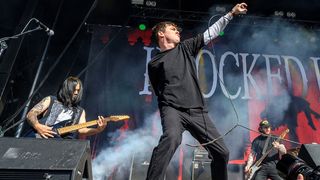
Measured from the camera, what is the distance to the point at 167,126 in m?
2.67

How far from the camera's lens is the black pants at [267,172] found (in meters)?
5.76

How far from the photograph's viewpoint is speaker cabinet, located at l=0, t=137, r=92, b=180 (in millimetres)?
2062

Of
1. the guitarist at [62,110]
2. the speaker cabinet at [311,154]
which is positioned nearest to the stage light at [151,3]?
the guitarist at [62,110]

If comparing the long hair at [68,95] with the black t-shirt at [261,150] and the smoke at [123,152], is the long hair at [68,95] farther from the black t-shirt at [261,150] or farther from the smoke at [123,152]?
the black t-shirt at [261,150]

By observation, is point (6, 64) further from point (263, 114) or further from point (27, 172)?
point (263, 114)

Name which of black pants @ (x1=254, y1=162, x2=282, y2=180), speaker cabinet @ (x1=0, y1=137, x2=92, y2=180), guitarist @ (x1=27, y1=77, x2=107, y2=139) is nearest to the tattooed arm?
guitarist @ (x1=27, y1=77, x2=107, y2=139)

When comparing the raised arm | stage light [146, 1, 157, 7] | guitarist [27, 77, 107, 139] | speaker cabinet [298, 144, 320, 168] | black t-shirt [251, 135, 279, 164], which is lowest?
black t-shirt [251, 135, 279, 164]

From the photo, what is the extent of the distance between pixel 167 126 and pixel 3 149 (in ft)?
3.66

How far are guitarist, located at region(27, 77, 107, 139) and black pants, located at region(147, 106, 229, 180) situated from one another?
1180mm

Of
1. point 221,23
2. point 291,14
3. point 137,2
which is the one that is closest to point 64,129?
point 221,23

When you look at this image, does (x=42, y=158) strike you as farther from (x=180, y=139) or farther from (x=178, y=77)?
(x=178, y=77)

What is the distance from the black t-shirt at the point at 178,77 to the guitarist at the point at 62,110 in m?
1.00

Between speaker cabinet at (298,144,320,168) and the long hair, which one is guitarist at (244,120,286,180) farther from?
the long hair

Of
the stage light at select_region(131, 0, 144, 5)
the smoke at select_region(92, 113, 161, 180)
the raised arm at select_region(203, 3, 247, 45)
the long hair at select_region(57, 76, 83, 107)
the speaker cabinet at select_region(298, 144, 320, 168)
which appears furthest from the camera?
the stage light at select_region(131, 0, 144, 5)
